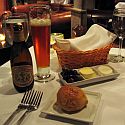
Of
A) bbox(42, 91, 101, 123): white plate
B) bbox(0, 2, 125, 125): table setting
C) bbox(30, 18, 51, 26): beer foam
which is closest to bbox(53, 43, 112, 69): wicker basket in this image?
bbox(0, 2, 125, 125): table setting

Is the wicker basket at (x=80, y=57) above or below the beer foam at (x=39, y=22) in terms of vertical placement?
below

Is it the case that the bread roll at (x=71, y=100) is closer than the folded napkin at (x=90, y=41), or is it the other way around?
the bread roll at (x=71, y=100)

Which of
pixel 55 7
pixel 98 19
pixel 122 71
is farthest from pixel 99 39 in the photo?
pixel 55 7

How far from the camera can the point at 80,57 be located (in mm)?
958

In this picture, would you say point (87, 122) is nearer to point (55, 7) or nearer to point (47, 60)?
point (47, 60)

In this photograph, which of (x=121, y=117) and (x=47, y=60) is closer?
(x=121, y=117)

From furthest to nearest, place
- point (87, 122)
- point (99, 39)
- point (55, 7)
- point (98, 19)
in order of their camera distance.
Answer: point (55, 7), point (98, 19), point (99, 39), point (87, 122)

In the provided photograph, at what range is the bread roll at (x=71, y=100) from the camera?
0.66 metres

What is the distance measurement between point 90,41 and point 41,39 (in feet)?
0.73

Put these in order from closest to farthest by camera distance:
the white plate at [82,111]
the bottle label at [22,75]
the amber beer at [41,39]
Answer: the white plate at [82,111] → the bottle label at [22,75] → the amber beer at [41,39]

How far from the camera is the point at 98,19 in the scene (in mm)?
3100

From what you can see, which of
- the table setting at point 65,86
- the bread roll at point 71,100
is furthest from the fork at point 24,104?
the bread roll at point 71,100

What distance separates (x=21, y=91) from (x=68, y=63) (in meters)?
0.23

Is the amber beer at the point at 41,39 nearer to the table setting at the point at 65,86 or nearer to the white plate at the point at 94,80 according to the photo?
the table setting at the point at 65,86
